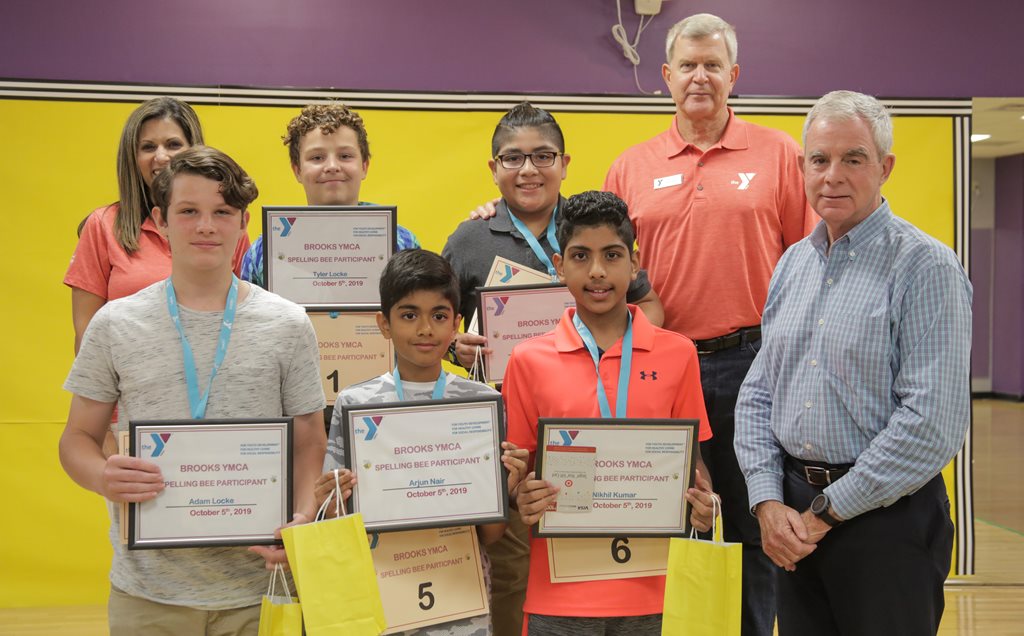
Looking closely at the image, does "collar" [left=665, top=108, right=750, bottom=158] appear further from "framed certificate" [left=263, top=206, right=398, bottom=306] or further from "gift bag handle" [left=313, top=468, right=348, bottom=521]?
"gift bag handle" [left=313, top=468, right=348, bottom=521]

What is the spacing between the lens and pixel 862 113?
2125mm

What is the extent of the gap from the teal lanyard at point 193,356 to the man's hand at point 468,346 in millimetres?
772

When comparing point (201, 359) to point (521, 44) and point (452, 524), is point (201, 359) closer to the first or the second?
point (452, 524)

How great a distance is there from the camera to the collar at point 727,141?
3193 mm

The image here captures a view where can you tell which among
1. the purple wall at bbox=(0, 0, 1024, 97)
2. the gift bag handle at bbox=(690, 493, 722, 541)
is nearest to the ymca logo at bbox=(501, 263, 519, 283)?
the gift bag handle at bbox=(690, 493, 722, 541)

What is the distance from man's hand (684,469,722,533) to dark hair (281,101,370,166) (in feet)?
5.50

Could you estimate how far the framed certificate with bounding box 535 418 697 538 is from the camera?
7.15 ft

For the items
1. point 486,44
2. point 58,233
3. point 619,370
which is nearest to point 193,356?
point 619,370

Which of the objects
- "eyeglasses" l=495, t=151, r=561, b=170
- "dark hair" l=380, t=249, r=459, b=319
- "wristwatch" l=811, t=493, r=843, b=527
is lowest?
"wristwatch" l=811, t=493, r=843, b=527

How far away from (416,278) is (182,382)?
0.65m

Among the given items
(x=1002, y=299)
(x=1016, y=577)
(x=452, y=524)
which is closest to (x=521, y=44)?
(x=452, y=524)

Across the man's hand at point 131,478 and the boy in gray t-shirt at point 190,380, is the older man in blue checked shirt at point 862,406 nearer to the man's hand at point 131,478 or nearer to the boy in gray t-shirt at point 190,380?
the boy in gray t-shirt at point 190,380

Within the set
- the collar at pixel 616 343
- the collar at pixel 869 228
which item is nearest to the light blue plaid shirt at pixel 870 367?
the collar at pixel 869 228

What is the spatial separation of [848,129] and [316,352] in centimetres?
147
